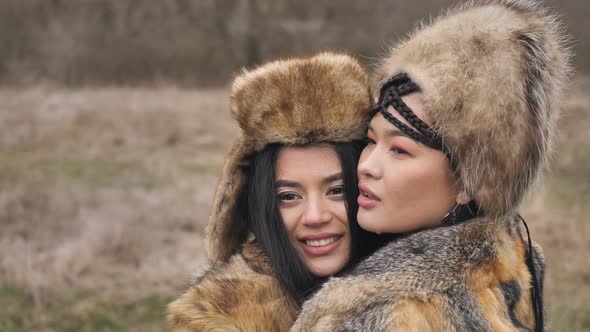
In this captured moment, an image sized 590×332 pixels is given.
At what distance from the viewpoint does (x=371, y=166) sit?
2.07 meters

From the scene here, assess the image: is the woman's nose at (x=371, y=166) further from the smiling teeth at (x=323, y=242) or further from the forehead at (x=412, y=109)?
the smiling teeth at (x=323, y=242)

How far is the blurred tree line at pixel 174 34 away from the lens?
14.5 meters

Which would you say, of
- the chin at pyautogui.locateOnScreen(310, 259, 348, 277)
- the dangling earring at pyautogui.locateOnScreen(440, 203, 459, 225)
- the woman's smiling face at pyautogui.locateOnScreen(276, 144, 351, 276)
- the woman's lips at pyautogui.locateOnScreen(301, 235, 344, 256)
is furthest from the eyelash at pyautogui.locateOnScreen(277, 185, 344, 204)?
the dangling earring at pyautogui.locateOnScreen(440, 203, 459, 225)

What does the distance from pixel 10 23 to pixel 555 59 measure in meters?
14.8

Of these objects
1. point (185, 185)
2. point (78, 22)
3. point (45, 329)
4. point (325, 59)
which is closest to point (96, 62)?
point (78, 22)

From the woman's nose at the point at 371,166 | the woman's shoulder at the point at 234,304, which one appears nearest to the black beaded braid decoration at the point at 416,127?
the woman's nose at the point at 371,166

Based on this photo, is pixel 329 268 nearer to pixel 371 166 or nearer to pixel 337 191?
pixel 337 191

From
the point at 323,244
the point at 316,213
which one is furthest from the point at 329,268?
the point at 316,213

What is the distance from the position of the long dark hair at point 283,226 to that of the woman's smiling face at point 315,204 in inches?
0.9

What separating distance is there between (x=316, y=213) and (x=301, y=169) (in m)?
0.18

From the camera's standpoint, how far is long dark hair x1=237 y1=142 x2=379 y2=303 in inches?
91.0

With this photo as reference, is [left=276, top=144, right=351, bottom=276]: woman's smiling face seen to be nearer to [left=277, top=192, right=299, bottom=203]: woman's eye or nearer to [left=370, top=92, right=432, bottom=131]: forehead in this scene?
[left=277, top=192, right=299, bottom=203]: woman's eye

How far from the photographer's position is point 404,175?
6.54ft

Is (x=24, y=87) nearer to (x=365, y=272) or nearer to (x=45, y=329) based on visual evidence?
(x=45, y=329)
